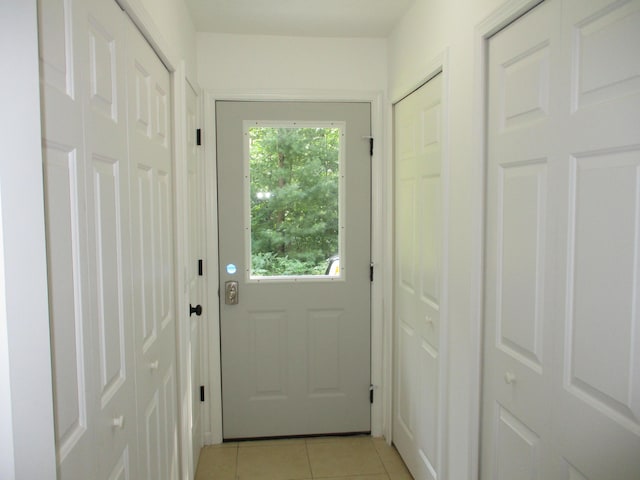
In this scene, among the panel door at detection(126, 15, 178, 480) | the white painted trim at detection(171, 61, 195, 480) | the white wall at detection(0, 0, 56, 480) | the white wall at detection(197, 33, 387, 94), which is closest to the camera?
→ the white wall at detection(0, 0, 56, 480)

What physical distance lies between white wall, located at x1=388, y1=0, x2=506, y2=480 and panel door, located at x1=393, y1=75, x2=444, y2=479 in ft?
0.45

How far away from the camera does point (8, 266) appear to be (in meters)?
0.73

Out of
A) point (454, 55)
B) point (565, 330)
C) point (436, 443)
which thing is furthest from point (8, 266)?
point (436, 443)

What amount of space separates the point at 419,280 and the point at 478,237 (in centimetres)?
75

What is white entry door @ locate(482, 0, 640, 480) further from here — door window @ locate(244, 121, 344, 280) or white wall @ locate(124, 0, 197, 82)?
door window @ locate(244, 121, 344, 280)

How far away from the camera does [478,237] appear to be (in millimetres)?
1748

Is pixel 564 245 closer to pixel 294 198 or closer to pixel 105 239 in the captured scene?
pixel 105 239

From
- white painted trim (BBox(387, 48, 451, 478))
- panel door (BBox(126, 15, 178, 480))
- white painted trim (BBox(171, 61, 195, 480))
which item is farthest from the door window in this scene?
white painted trim (BBox(387, 48, 451, 478))

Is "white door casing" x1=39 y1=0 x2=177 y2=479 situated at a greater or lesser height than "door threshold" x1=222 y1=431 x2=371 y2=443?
greater

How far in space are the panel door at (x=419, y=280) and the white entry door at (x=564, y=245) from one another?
0.50 m

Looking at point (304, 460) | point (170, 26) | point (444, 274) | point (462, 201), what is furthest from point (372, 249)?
point (170, 26)

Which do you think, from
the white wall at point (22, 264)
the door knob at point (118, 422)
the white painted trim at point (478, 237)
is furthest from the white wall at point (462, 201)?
the white wall at point (22, 264)

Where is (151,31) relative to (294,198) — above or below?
above

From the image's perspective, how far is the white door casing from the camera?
958 millimetres
